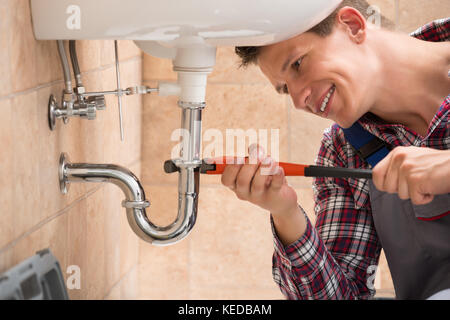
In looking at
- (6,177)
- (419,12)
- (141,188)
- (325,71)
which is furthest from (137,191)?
(419,12)

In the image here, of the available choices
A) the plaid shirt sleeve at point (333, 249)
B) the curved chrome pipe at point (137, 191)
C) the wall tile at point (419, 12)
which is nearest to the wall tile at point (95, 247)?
the curved chrome pipe at point (137, 191)

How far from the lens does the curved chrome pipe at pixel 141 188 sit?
107cm

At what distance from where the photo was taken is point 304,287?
1.17 m

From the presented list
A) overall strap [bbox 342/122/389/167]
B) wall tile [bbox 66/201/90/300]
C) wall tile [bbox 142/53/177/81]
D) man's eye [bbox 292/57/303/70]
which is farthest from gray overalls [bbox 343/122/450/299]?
wall tile [bbox 142/53/177/81]

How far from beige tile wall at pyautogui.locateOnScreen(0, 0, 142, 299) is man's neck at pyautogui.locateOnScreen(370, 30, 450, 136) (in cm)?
59

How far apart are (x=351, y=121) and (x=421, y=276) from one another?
324mm

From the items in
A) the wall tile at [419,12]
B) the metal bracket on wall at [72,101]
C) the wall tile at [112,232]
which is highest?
the wall tile at [419,12]

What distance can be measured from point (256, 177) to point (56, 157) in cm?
37

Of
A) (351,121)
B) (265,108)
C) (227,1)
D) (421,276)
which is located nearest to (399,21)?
(265,108)

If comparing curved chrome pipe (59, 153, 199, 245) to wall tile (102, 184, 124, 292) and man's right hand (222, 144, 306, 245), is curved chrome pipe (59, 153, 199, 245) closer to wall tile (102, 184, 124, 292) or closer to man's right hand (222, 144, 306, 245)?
man's right hand (222, 144, 306, 245)

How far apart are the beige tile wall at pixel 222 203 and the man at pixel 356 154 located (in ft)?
1.41

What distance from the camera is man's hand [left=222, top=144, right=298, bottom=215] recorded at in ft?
3.28

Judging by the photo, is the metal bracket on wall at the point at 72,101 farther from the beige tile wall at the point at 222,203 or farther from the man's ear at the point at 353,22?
the beige tile wall at the point at 222,203

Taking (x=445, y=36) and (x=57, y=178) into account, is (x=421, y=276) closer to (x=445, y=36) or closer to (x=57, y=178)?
(x=445, y=36)
